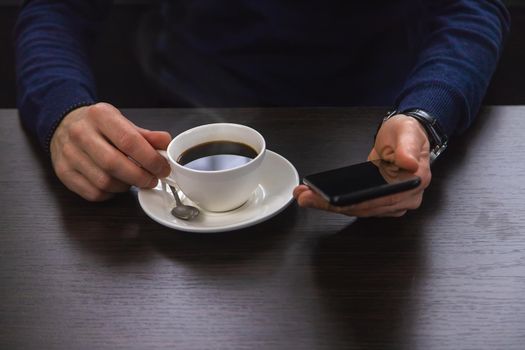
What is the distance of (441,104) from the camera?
96 centimetres

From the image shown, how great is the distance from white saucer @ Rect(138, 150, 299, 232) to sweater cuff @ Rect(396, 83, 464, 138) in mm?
251

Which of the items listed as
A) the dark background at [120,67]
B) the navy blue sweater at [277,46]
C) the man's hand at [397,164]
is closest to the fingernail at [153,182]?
the man's hand at [397,164]

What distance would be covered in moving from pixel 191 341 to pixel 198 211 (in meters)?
0.24

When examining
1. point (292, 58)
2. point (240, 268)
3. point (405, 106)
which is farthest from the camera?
point (292, 58)

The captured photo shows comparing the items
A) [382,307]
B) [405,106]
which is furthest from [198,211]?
[405,106]

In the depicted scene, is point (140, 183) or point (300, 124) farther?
point (300, 124)

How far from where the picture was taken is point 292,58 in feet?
4.34

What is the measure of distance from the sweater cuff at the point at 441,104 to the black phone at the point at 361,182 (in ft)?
0.69

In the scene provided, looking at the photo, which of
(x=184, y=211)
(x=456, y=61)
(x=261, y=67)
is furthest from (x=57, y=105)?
(x=456, y=61)

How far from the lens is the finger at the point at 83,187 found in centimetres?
86

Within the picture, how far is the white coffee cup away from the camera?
2.48 feet

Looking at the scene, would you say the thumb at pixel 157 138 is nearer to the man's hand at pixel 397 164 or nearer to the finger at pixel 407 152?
the man's hand at pixel 397 164

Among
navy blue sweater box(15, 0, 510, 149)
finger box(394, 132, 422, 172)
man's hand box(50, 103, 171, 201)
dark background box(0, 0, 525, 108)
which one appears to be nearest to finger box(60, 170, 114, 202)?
man's hand box(50, 103, 171, 201)

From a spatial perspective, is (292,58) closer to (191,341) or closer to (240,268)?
(240,268)
